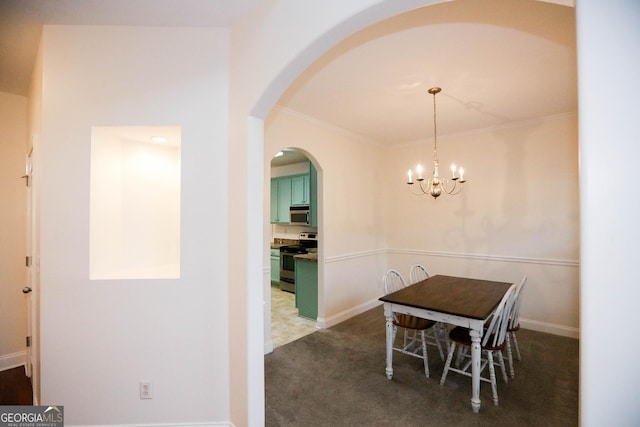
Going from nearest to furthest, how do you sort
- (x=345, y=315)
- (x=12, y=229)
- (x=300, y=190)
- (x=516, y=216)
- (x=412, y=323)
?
(x=412, y=323)
(x=12, y=229)
(x=516, y=216)
(x=345, y=315)
(x=300, y=190)

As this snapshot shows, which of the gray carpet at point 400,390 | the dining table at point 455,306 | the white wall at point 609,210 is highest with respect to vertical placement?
the white wall at point 609,210

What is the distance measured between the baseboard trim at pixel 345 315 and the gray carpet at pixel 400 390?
485 mm

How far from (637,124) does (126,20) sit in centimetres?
257

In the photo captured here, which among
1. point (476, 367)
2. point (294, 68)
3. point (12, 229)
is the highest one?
point (294, 68)

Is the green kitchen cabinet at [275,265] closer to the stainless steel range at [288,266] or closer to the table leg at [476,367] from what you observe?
the stainless steel range at [288,266]

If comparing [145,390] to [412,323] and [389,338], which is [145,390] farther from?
[412,323]

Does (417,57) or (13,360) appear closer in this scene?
(417,57)

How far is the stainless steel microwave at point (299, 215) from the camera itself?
573 centimetres

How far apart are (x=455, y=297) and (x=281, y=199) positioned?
4.39 metres

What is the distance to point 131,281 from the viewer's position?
1.88 meters

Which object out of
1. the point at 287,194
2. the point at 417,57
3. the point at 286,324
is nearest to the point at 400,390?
the point at 286,324

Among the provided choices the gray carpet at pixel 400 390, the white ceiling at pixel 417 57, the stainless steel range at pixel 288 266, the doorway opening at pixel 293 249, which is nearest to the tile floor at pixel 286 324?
the doorway opening at pixel 293 249

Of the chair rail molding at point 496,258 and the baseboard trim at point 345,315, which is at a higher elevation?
the chair rail molding at point 496,258

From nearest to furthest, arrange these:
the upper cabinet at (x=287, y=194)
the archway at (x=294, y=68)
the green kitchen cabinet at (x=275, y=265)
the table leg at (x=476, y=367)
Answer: the archway at (x=294, y=68)
the table leg at (x=476, y=367)
the upper cabinet at (x=287, y=194)
the green kitchen cabinet at (x=275, y=265)
